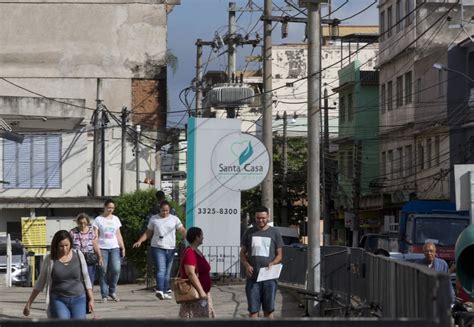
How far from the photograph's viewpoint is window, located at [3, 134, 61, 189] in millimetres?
38094

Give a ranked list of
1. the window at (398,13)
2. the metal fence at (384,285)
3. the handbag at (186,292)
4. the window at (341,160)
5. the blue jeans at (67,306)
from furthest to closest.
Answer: the window at (341,160), the window at (398,13), the handbag at (186,292), the blue jeans at (67,306), the metal fence at (384,285)

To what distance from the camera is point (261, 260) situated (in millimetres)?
14305

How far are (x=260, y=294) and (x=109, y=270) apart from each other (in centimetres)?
451

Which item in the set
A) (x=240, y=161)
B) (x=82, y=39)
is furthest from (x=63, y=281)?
(x=82, y=39)

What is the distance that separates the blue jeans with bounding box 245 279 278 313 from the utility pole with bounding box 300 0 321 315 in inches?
129

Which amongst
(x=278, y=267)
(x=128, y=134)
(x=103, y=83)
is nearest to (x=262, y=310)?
(x=278, y=267)

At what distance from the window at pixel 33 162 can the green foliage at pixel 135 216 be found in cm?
1296

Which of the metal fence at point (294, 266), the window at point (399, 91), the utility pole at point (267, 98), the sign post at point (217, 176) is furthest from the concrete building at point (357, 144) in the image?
the sign post at point (217, 176)

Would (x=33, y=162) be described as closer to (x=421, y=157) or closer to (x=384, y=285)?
(x=421, y=157)

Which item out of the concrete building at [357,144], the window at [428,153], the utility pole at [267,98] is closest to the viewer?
the utility pole at [267,98]

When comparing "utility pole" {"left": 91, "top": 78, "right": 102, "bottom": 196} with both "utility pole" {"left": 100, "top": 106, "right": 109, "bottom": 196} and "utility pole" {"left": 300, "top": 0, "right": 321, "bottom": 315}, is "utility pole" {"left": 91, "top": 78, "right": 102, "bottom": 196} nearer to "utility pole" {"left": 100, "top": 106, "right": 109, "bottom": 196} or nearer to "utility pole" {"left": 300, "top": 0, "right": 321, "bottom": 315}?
"utility pole" {"left": 100, "top": 106, "right": 109, "bottom": 196}

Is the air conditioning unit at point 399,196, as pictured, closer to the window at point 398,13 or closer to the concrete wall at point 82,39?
the window at point 398,13

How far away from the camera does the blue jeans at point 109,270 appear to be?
18.0 meters

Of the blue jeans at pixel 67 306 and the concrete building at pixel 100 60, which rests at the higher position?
the concrete building at pixel 100 60
